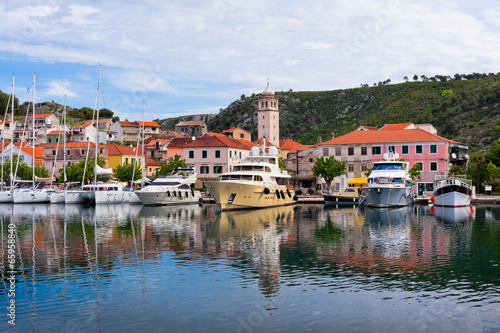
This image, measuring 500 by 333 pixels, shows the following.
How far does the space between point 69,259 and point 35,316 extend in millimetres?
9866

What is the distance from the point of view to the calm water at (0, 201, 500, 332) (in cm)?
1570

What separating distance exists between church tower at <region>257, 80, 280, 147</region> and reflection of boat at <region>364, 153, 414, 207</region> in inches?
2038

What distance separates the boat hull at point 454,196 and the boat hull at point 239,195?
20.9 metres

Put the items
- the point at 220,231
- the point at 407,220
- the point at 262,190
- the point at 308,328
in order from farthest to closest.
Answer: the point at 262,190 < the point at 407,220 < the point at 220,231 < the point at 308,328

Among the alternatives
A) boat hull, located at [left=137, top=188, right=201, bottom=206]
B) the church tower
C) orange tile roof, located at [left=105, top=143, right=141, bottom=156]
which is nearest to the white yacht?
boat hull, located at [left=137, top=188, right=201, bottom=206]

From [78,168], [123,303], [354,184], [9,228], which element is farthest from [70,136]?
[123,303]

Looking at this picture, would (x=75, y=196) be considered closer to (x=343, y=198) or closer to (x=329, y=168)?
(x=343, y=198)

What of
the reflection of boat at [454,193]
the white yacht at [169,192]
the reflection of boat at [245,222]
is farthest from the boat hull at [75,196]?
the reflection of boat at [454,193]

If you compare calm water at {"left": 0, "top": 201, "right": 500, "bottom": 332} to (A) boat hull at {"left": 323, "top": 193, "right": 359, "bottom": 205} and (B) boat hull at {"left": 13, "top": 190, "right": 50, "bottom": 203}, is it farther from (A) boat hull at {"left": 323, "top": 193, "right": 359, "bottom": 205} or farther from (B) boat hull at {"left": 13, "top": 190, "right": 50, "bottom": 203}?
(B) boat hull at {"left": 13, "top": 190, "right": 50, "bottom": 203}

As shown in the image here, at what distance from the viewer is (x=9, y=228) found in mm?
39562

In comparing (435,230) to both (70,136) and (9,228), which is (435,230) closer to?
(9,228)

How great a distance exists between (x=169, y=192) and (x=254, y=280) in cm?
4946

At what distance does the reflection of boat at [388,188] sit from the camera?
60.4m

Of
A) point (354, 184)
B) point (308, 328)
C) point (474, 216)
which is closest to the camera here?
point (308, 328)
